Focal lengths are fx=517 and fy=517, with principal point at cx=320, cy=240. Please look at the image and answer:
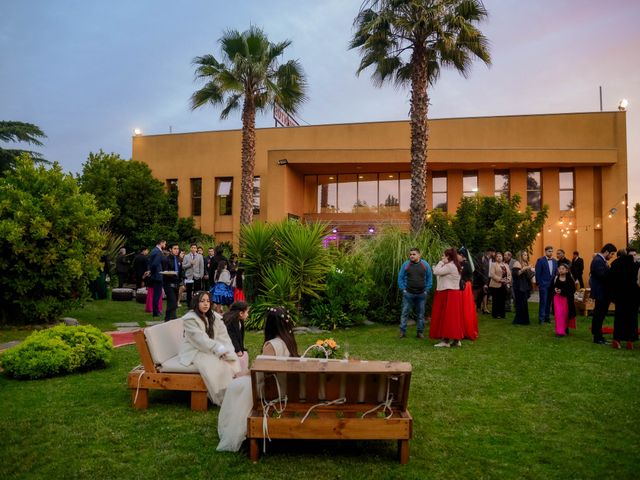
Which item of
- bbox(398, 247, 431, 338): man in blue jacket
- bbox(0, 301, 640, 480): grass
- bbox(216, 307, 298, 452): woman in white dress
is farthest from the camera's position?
bbox(398, 247, 431, 338): man in blue jacket

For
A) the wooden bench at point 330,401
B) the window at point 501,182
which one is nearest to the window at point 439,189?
the window at point 501,182

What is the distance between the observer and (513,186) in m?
25.7

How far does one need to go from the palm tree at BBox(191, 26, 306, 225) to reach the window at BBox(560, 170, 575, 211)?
45.2 feet

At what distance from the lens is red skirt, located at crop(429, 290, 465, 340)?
962 centimetres

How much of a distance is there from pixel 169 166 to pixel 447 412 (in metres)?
27.5

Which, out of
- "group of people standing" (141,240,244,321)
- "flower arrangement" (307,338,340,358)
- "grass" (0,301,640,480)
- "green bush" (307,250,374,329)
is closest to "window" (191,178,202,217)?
"group of people standing" (141,240,244,321)

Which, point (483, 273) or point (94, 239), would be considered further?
point (483, 273)

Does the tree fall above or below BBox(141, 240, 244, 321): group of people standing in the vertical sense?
above

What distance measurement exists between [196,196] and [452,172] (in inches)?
565

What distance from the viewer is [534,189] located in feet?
84.5

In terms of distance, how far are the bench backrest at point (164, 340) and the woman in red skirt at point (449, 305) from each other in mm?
5045

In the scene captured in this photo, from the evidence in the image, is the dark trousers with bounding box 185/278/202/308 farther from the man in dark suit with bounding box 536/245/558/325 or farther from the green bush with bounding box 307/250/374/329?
the man in dark suit with bounding box 536/245/558/325

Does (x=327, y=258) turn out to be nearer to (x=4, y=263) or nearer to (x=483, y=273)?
(x=483, y=273)

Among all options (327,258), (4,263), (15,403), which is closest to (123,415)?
(15,403)
